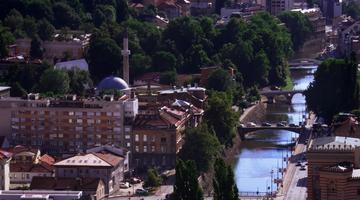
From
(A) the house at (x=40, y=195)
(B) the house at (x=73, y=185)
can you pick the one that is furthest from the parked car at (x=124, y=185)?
(A) the house at (x=40, y=195)

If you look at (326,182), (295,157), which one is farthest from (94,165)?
(326,182)

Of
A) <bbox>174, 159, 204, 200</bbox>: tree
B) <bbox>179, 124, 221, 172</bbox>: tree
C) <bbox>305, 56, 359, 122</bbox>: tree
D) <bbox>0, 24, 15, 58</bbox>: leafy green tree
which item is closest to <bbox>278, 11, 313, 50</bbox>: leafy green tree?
<bbox>0, 24, 15, 58</bbox>: leafy green tree

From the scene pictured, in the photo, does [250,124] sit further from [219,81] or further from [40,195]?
[40,195]

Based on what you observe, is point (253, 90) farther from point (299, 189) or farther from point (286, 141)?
point (299, 189)

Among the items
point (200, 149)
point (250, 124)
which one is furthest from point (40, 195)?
point (250, 124)

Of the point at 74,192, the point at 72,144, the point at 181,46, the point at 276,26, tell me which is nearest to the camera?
the point at 74,192

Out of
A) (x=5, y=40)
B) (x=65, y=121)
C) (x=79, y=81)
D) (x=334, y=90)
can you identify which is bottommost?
(x=65, y=121)
